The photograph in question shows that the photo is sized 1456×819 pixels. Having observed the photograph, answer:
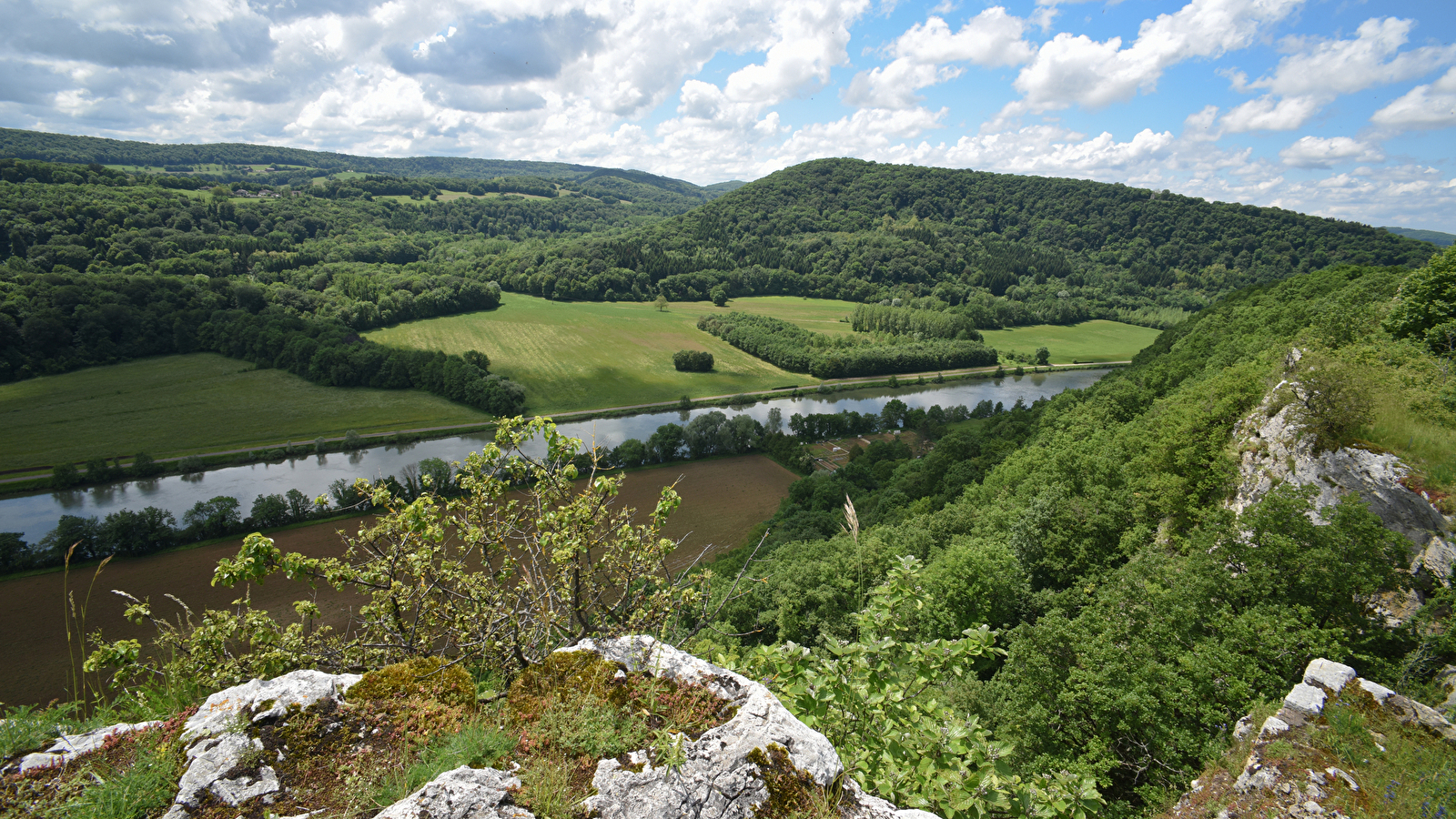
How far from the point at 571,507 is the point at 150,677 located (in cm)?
325

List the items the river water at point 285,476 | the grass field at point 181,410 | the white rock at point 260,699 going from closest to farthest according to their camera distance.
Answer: the white rock at point 260,699
the river water at point 285,476
the grass field at point 181,410

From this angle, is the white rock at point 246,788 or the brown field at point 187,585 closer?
the white rock at point 246,788

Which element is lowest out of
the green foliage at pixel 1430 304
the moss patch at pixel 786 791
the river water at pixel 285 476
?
the river water at pixel 285 476

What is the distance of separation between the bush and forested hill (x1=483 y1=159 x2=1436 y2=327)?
5351cm

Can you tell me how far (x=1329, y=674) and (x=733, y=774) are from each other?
802 cm

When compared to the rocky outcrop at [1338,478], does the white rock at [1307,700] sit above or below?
below

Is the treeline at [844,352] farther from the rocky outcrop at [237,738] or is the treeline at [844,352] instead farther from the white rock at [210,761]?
the white rock at [210,761]

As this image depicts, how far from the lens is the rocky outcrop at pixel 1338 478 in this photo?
31.0ft

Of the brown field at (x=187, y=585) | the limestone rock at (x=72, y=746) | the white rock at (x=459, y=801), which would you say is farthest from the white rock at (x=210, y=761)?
the brown field at (x=187, y=585)

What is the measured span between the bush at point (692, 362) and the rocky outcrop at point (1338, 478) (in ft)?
234

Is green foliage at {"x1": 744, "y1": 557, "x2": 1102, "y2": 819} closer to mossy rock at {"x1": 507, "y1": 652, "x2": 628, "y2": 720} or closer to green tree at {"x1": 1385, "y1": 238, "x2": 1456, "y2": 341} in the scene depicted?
mossy rock at {"x1": 507, "y1": 652, "x2": 628, "y2": 720}

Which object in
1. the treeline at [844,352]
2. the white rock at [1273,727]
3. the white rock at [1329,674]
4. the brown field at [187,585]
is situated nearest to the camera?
the white rock at [1273,727]

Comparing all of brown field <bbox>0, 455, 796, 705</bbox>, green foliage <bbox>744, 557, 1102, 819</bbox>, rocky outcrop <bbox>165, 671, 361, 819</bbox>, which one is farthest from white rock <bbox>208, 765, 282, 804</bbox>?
brown field <bbox>0, 455, 796, 705</bbox>

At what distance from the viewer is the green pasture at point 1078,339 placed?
10081 cm
